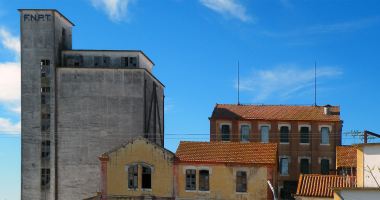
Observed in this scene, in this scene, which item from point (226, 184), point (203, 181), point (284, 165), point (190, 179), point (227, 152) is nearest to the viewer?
point (226, 184)

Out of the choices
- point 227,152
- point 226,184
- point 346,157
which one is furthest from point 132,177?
point 346,157

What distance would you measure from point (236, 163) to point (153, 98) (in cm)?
1929

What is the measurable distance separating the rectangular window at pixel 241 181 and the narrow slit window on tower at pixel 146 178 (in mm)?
6883

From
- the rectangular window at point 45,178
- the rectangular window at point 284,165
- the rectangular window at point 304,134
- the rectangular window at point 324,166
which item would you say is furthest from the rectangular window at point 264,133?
the rectangular window at point 45,178

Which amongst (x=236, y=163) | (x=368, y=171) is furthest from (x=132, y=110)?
(x=368, y=171)

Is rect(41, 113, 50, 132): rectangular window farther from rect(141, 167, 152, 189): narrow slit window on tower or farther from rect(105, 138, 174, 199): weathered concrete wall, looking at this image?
rect(141, 167, 152, 189): narrow slit window on tower

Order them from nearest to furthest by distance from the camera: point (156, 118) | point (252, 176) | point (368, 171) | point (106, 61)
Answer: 1. point (368, 171)
2. point (252, 176)
3. point (106, 61)
4. point (156, 118)

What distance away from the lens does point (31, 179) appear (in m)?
49.2

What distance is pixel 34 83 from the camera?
1965 inches

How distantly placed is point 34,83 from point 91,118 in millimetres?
7169

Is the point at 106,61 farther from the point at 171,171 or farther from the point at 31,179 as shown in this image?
the point at 171,171

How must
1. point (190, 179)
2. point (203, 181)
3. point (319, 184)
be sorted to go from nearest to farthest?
point (319, 184), point (203, 181), point (190, 179)

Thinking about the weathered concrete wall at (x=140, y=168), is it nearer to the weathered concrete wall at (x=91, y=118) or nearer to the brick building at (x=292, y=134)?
the weathered concrete wall at (x=91, y=118)

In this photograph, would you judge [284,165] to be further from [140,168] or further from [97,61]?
[97,61]
